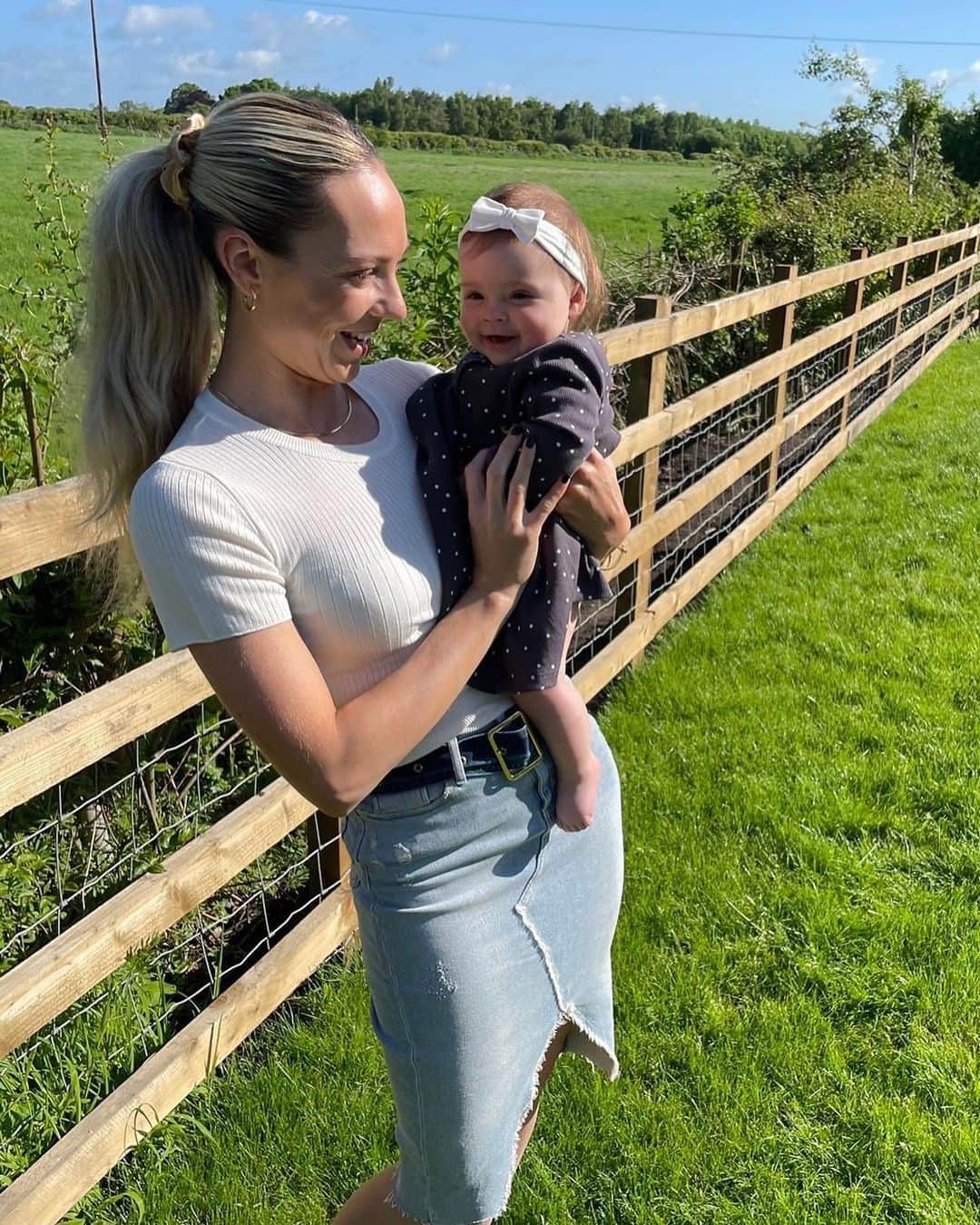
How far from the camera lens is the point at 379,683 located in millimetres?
1283

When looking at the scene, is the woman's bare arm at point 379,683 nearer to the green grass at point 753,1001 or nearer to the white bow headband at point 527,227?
the white bow headband at point 527,227

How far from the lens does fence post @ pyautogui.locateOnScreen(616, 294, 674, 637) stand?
402 cm

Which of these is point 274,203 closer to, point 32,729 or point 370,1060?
point 32,729

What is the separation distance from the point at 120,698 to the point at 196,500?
94 cm

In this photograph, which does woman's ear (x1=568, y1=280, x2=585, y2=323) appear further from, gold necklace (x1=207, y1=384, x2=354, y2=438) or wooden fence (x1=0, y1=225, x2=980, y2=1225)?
wooden fence (x1=0, y1=225, x2=980, y2=1225)

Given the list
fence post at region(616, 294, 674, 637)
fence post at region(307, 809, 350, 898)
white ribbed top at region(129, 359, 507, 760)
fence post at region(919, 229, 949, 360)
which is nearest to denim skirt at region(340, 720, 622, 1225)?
white ribbed top at region(129, 359, 507, 760)

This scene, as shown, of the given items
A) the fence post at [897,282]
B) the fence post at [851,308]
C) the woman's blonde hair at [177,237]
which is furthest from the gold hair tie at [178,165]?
the fence post at [897,282]

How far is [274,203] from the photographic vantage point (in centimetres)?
123

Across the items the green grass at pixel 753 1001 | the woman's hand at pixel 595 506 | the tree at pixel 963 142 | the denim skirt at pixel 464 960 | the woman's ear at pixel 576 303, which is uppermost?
the tree at pixel 963 142

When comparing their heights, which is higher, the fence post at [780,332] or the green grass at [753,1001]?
the fence post at [780,332]

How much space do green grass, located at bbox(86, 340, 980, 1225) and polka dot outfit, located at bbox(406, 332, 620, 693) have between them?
139 centimetres

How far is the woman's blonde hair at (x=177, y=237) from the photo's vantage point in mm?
1232

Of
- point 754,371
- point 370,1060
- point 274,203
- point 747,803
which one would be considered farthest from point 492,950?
point 754,371

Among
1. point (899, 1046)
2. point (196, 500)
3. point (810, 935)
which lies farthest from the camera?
point (810, 935)
